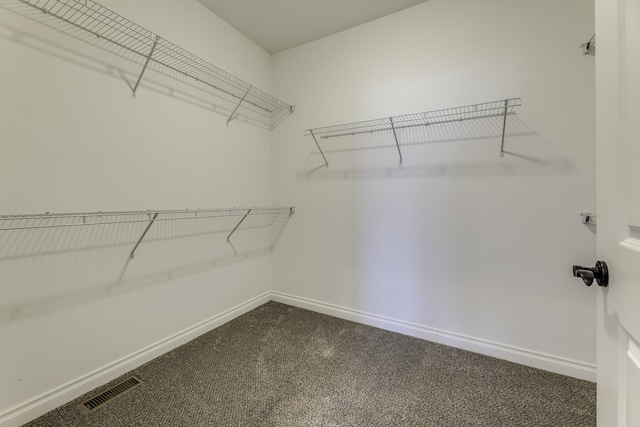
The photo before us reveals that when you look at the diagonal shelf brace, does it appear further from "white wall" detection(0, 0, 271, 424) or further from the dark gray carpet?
the dark gray carpet

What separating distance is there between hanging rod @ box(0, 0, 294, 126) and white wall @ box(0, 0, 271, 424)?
0.08m

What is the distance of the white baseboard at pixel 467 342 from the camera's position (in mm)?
1658

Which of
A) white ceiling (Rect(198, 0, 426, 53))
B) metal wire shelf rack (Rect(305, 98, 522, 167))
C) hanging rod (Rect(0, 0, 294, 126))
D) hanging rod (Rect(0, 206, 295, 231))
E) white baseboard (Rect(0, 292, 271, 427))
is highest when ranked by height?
white ceiling (Rect(198, 0, 426, 53))

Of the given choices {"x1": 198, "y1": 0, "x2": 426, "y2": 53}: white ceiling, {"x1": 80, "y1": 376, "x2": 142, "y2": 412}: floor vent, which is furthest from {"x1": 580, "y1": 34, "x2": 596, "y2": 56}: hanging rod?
{"x1": 80, "y1": 376, "x2": 142, "y2": 412}: floor vent

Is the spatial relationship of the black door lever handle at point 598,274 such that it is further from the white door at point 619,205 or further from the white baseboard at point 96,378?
the white baseboard at point 96,378

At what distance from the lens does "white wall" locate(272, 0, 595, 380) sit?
1647mm

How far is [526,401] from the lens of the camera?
1.45 m

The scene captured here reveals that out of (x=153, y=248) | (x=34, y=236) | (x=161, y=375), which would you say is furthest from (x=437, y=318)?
(x=34, y=236)

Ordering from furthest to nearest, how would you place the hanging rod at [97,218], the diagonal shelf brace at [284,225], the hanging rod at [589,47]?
1. the diagonal shelf brace at [284,225]
2. the hanging rod at [589,47]
3. the hanging rod at [97,218]

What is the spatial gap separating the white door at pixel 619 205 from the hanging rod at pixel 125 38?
1.90 m

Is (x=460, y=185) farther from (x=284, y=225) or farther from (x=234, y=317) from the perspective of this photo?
(x=234, y=317)

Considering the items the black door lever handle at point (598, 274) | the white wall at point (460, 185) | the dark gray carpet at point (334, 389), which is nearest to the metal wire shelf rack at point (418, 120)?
the white wall at point (460, 185)

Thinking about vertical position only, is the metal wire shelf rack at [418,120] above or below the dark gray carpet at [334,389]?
above

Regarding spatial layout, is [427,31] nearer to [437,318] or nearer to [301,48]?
[301,48]
